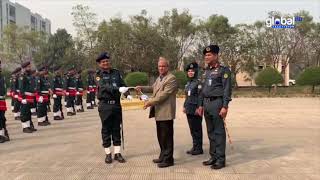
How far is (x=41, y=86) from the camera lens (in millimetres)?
12664

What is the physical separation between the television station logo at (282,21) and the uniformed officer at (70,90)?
90.6ft

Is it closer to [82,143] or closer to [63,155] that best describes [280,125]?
[82,143]

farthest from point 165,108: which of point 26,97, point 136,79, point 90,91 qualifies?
point 136,79

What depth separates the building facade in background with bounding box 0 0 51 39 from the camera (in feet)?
229

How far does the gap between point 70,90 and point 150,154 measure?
28.1 ft

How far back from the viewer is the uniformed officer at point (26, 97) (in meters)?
11.1

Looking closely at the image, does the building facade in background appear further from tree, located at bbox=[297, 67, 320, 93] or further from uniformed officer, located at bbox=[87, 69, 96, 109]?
uniformed officer, located at bbox=[87, 69, 96, 109]

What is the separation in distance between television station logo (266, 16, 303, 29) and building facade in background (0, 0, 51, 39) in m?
33.0

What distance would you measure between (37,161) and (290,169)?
3.94m

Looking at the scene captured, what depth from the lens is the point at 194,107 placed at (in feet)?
25.7

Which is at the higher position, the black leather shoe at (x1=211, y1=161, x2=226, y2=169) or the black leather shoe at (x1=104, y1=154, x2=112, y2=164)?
the black leather shoe at (x1=104, y1=154, x2=112, y2=164)

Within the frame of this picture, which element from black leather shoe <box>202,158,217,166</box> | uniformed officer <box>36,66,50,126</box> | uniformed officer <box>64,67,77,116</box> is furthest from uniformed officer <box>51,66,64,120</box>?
black leather shoe <box>202,158,217,166</box>

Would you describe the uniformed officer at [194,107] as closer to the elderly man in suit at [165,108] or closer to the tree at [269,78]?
the elderly man in suit at [165,108]

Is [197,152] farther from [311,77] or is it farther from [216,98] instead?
[311,77]
